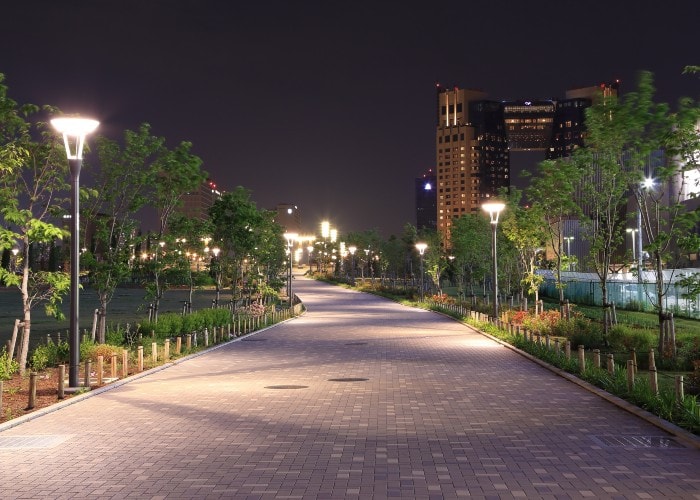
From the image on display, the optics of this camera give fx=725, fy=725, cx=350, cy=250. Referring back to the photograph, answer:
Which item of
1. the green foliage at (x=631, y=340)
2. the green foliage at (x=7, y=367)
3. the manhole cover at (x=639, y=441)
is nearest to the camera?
the manhole cover at (x=639, y=441)

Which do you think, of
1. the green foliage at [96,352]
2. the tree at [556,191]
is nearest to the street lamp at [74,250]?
the green foliage at [96,352]

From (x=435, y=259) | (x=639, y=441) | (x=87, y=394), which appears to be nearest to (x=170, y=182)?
(x=87, y=394)

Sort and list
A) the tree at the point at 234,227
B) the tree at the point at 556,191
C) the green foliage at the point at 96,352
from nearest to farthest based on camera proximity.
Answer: the green foliage at the point at 96,352 < the tree at the point at 556,191 < the tree at the point at 234,227

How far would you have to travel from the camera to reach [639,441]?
938 centimetres

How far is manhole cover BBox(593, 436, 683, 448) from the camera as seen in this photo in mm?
9133

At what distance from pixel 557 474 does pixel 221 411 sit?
19.2ft

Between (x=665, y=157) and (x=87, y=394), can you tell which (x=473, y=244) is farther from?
(x=87, y=394)

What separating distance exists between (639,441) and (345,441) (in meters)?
3.80

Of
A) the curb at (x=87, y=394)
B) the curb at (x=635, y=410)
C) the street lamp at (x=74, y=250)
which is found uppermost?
the street lamp at (x=74, y=250)

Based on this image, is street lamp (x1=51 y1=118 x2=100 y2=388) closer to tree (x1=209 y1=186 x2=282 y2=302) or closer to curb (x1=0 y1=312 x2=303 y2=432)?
curb (x1=0 y1=312 x2=303 y2=432)

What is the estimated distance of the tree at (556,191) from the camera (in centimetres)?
2417

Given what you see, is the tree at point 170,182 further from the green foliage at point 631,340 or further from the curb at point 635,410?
the green foliage at point 631,340

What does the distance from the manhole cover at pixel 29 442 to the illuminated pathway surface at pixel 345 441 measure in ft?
0.11

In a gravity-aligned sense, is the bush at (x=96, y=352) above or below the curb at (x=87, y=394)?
above
